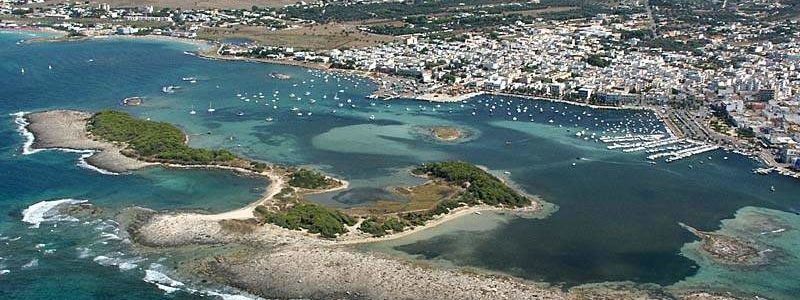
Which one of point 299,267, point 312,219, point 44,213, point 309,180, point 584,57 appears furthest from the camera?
point 584,57

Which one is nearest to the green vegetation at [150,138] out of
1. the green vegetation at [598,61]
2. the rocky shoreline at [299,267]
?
the rocky shoreline at [299,267]

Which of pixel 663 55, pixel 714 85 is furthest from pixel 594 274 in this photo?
pixel 663 55

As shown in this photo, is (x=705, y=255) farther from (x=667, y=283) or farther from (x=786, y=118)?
(x=786, y=118)

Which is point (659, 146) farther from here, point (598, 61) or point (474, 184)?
point (598, 61)

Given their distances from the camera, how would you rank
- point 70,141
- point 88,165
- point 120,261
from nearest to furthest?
1. point 120,261
2. point 88,165
3. point 70,141

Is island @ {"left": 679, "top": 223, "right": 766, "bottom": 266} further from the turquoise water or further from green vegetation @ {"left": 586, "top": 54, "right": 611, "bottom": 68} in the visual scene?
green vegetation @ {"left": 586, "top": 54, "right": 611, "bottom": 68}

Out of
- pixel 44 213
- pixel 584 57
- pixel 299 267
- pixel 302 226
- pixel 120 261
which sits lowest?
pixel 44 213

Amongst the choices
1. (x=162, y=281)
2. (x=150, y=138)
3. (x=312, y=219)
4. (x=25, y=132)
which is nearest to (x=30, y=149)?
(x=25, y=132)
